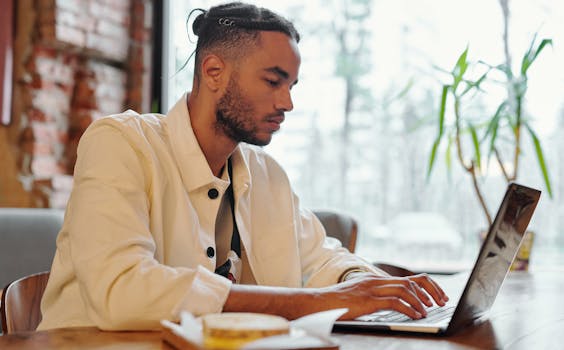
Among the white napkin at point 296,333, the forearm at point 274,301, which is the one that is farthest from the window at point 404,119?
the white napkin at point 296,333

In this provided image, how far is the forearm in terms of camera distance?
114 centimetres

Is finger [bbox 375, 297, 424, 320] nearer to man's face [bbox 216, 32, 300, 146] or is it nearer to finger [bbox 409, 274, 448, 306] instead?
finger [bbox 409, 274, 448, 306]

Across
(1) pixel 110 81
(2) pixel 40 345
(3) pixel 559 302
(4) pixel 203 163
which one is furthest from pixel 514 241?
(1) pixel 110 81

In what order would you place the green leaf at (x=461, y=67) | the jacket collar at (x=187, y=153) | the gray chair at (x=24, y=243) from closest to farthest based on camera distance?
the jacket collar at (x=187, y=153)
the gray chair at (x=24, y=243)
the green leaf at (x=461, y=67)

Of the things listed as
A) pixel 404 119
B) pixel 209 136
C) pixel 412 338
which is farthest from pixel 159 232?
pixel 404 119

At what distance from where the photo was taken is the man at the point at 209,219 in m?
1.14

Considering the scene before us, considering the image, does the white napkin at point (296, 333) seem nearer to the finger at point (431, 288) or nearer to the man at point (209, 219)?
the man at point (209, 219)

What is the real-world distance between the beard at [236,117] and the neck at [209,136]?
2 centimetres

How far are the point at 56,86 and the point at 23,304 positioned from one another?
2.29 metres

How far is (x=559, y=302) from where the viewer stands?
1.62 m

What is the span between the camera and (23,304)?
142cm

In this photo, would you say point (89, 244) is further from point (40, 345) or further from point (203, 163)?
point (203, 163)

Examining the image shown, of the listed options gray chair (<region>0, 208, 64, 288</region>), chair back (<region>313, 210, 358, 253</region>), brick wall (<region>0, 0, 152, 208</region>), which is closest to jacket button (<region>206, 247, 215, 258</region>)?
chair back (<region>313, 210, 358, 253</region>)

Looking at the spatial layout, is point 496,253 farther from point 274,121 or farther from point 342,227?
point 342,227
